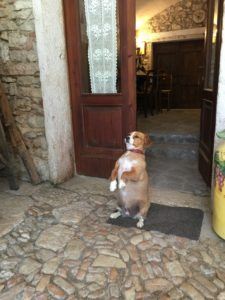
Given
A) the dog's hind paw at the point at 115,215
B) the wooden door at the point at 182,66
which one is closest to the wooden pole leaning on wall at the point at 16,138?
the dog's hind paw at the point at 115,215

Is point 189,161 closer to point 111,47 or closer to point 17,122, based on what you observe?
point 111,47

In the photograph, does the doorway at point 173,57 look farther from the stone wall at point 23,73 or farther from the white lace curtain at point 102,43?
the stone wall at point 23,73

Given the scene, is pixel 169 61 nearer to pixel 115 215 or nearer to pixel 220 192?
pixel 115 215

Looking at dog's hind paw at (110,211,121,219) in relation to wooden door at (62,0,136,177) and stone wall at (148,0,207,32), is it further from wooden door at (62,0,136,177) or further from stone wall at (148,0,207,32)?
stone wall at (148,0,207,32)

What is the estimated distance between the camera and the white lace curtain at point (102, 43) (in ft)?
8.82

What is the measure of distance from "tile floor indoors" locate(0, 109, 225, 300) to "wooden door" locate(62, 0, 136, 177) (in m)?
0.60

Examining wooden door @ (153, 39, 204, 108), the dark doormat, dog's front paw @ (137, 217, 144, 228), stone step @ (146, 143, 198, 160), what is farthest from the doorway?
dog's front paw @ (137, 217, 144, 228)

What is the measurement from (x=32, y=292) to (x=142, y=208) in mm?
999

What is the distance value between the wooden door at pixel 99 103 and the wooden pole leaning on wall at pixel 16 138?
53 cm

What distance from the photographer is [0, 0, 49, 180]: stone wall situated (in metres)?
2.71

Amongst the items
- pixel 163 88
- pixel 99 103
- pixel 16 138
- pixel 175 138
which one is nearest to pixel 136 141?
pixel 99 103

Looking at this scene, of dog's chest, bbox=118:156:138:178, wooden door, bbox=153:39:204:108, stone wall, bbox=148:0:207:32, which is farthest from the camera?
wooden door, bbox=153:39:204:108

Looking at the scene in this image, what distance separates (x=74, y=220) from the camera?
2295 millimetres

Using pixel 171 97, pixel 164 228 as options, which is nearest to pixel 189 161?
pixel 164 228
